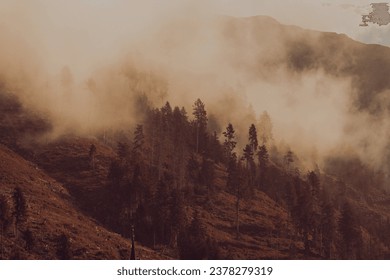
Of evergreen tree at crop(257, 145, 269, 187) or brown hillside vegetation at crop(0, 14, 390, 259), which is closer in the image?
brown hillside vegetation at crop(0, 14, 390, 259)

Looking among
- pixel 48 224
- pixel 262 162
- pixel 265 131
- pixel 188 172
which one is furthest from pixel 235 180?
pixel 48 224

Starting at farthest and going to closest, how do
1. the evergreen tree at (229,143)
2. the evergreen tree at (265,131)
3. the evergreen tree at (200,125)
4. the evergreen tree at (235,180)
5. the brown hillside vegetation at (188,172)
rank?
the evergreen tree at (229,143) < the evergreen tree at (200,125) < the evergreen tree at (265,131) < the evergreen tree at (235,180) < the brown hillside vegetation at (188,172)

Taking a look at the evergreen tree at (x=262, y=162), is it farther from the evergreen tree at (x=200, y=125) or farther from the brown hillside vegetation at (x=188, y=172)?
the evergreen tree at (x=200, y=125)

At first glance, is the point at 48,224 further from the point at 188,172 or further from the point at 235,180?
the point at 235,180

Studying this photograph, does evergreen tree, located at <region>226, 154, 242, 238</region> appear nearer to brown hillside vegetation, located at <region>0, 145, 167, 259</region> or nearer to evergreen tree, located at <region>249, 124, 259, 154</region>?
evergreen tree, located at <region>249, 124, 259, 154</region>

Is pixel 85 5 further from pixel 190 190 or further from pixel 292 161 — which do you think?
pixel 292 161

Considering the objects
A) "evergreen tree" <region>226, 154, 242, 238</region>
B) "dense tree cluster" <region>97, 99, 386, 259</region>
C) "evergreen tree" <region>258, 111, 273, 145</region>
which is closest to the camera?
"dense tree cluster" <region>97, 99, 386, 259</region>

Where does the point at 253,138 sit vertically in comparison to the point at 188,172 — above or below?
above

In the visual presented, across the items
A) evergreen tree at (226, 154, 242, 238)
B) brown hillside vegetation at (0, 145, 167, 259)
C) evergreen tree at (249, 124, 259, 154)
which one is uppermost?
evergreen tree at (249, 124, 259, 154)

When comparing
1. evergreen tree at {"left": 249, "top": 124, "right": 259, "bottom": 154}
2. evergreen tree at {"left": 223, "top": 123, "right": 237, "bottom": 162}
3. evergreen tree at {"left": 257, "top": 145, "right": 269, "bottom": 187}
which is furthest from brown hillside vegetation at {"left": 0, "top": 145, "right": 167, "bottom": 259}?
evergreen tree at {"left": 257, "top": 145, "right": 269, "bottom": 187}

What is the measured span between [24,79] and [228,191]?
3142cm

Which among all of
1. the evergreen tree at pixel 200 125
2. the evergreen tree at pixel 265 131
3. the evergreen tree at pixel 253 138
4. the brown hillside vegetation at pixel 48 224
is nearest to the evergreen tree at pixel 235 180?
the evergreen tree at pixel 253 138

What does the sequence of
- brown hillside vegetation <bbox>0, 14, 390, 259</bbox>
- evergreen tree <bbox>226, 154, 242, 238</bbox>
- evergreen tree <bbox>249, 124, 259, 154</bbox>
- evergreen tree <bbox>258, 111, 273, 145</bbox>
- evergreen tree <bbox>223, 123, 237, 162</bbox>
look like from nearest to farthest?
brown hillside vegetation <bbox>0, 14, 390, 259</bbox>
evergreen tree <bbox>249, 124, 259, 154</bbox>
evergreen tree <bbox>226, 154, 242, 238</bbox>
evergreen tree <bbox>258, 111, 273, 145</bbox>
evergreen tree <bbox>223, 123, 237, 162</bbox>

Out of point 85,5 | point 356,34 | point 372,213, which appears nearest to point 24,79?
point 85,5
